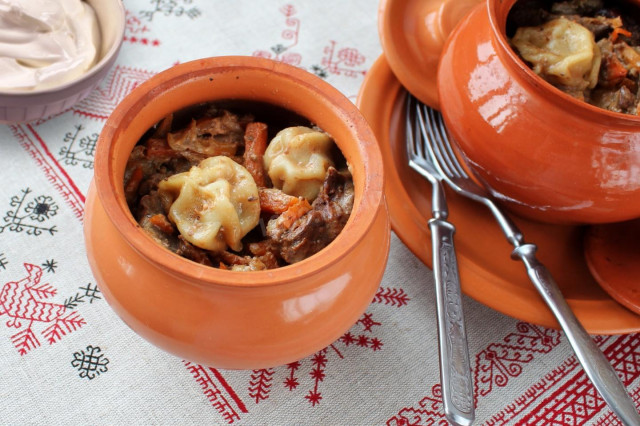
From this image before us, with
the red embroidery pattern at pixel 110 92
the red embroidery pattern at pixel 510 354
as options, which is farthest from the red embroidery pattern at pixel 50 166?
the red embroidery pattern at pixel 510 354

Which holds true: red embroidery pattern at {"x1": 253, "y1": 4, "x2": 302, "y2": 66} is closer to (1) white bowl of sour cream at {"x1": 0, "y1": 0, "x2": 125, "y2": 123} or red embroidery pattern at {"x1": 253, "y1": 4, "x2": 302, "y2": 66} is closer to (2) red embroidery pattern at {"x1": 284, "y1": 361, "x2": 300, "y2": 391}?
(1) white bowl of sour cream at {"x1": 0, "y1": 0, "x2": 125, "y2": 123}

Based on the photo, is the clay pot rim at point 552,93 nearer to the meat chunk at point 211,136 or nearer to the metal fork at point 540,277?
the metal fork at point 540,277

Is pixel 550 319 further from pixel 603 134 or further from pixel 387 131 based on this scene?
pixel 387 131

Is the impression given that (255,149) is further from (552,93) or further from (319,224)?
(552,93)

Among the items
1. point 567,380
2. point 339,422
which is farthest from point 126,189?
point 567,380

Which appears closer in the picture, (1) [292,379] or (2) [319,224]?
(2) [319,224]

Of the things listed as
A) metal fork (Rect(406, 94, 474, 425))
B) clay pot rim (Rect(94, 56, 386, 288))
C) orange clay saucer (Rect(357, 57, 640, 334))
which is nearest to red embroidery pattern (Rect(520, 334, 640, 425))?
orange clay saucer (Rect(357, 57, 640, 334))

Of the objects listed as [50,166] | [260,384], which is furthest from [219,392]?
[50,166]
